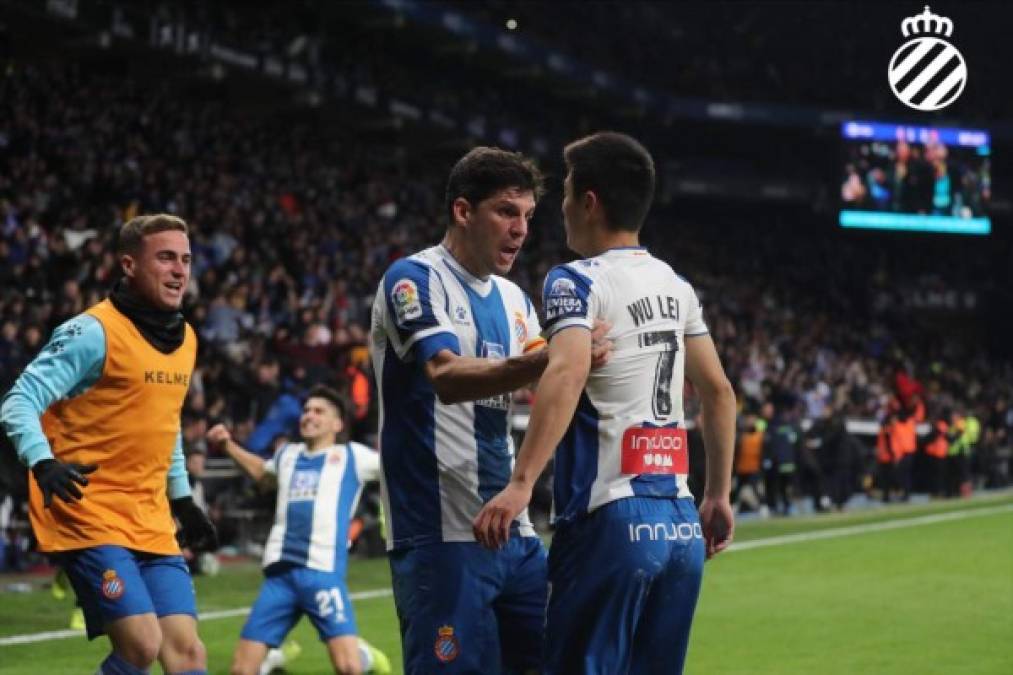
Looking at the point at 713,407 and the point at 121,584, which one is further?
the point at 121,584

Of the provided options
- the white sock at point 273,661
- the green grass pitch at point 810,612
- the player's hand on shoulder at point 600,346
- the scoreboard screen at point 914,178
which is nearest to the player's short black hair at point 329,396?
the white sock at point 273,661

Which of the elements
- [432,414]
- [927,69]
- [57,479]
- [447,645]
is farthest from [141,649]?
[927,69]

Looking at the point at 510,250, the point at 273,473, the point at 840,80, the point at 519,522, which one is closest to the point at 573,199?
the point at 510,250

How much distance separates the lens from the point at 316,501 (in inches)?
366

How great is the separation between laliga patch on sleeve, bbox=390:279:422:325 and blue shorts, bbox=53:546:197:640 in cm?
164

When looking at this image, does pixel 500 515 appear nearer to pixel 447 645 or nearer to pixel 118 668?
pixel 447 645

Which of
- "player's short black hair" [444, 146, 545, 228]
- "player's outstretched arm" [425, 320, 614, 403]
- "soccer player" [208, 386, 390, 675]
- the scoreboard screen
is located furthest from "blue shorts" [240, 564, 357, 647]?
the scoreboard screen

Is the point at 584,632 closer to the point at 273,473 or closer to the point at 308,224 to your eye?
the point at 273,473

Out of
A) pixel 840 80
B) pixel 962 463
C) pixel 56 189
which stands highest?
pixel 840 80

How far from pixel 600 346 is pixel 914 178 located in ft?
111

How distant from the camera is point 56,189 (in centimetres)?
2067

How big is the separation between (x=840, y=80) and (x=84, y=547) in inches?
1731

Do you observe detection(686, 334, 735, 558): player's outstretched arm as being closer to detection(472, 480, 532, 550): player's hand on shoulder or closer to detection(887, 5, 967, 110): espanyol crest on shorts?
detection(472, 480, 532, 550): player's hand on shoulder

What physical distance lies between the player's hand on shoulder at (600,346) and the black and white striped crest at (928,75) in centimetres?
3263
